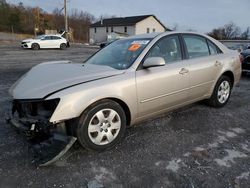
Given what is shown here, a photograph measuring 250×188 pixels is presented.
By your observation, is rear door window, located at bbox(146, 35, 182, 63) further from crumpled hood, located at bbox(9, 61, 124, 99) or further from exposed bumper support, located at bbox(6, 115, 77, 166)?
exposed bumper support, located at bbox(6, 115, 77, 166)

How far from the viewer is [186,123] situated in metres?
4.25

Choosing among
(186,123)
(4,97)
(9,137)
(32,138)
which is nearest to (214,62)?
(186,123)

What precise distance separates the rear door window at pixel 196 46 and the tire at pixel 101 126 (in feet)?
6.10

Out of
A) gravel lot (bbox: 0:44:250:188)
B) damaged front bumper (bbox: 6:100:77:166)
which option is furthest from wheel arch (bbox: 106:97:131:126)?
damaged front bumper (bbox: 6:100:77:166)

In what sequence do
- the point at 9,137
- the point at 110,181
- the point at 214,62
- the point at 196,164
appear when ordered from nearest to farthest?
the point at 110,181
the point at 196,164
the point at 9,137
the point at 214,62

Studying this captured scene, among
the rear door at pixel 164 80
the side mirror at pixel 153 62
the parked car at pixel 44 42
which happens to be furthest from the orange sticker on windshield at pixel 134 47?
the parked car at pixel 44 42

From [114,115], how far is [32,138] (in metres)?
1.07

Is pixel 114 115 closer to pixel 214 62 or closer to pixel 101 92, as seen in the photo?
pixel 101 92

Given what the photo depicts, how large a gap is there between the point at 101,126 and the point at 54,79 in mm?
866

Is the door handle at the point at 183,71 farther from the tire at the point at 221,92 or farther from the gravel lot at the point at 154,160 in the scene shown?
the tire at the point at 221,92

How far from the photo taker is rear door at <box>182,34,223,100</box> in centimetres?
427

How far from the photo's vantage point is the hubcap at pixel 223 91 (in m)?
5.00

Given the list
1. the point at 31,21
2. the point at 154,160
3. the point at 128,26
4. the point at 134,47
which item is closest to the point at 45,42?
the point at 134,47

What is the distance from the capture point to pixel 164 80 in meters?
3.74
